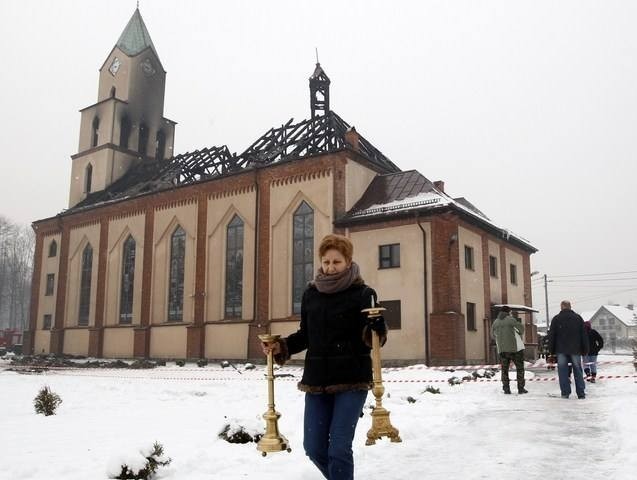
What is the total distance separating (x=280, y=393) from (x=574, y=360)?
18.2ft

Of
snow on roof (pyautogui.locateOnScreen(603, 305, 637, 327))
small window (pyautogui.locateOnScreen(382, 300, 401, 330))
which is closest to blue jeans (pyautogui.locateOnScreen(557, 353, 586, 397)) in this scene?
small window (pyautogui.locateOnScreen(382, 300, 401, 330))

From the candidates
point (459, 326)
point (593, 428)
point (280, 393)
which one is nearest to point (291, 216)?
point (459, 326)

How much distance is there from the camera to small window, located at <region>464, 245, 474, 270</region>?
24609mm

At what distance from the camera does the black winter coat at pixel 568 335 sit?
1112 centimetres

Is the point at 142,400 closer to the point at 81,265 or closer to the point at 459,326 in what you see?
the point at 459,326

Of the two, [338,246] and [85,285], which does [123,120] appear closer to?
[85,285]

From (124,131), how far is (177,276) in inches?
548

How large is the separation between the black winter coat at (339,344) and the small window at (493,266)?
24.1 m

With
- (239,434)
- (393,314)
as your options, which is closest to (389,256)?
(393,314)

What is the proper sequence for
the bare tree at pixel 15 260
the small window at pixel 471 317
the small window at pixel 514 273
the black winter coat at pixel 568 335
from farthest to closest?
the bare tree at pixel 15 260
the small window at pixel 514 273
the small window at pixel 471 317
the black winter coat at pixel 568 335

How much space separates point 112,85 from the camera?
39.7 meters

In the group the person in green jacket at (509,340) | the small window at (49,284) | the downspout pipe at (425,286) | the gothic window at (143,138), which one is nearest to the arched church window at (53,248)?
the small window at (49,284)

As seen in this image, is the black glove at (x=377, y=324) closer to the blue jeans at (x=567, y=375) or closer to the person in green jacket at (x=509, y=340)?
the blue jeans at (x=567, y=375)

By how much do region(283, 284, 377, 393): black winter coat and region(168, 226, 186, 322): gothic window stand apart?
2566 centimetres
